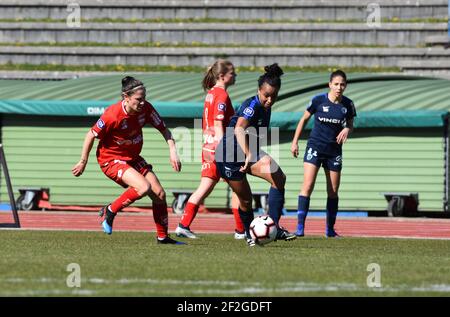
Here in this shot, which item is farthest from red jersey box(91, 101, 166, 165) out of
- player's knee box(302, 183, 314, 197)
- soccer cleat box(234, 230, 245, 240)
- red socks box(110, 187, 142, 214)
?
player's knee box(302, 183, 314, 197)

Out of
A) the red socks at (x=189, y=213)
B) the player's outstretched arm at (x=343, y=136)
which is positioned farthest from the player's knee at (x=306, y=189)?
the red socks at (x=189, y=213)

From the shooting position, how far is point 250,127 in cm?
1221

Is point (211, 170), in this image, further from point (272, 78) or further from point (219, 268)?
point (219, 268)

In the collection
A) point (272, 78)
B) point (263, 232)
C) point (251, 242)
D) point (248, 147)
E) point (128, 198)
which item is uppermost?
point (272, 78)

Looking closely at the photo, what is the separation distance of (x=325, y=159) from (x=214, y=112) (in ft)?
7.63

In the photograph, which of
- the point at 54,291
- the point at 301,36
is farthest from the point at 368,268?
the point at 301,36

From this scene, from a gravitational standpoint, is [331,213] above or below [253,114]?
below

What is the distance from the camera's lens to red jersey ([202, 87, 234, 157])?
12.5 metres

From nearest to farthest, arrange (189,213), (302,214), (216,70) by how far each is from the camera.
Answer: (216,70)
(189,213)
(302,214)

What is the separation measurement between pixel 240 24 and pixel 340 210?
36.3ft

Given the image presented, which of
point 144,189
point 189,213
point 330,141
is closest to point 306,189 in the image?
point 330,141

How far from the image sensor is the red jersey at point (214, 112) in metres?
12.5
